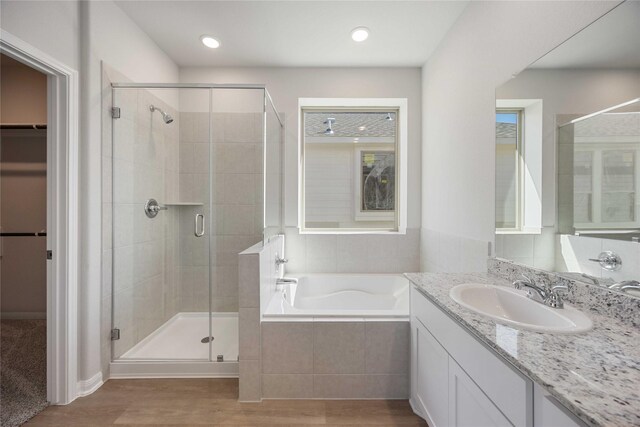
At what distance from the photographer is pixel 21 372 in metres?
1.96

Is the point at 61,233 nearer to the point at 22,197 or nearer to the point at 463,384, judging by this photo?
the point at 22,197

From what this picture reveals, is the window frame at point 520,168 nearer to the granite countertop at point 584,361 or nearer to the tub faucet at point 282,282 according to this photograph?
the granite countertop at point 584,361

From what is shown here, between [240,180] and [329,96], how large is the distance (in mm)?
1212

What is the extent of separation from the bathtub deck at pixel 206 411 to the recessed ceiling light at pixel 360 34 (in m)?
2.65

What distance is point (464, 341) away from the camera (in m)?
1.07

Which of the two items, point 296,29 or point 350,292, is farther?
point 350,292

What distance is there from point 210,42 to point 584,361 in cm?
298

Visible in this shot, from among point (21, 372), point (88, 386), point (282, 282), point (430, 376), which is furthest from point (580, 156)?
point (21, 372)

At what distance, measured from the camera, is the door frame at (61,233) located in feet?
5.50

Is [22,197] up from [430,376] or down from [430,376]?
up

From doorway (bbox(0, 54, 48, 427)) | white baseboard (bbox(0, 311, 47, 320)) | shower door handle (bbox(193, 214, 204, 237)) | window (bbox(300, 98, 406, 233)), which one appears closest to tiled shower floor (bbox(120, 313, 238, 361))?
shower door handle (bbox(193, 214, 204, 237))

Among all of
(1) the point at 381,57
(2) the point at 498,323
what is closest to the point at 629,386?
(2) the point at 498,323

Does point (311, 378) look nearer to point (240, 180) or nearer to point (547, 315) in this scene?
point (547, 315)

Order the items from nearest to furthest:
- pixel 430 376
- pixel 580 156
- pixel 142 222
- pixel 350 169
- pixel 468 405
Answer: pixel 468 405, pixel 580 156, pixel 430 376, pixel 142 222, pixel 350 169
